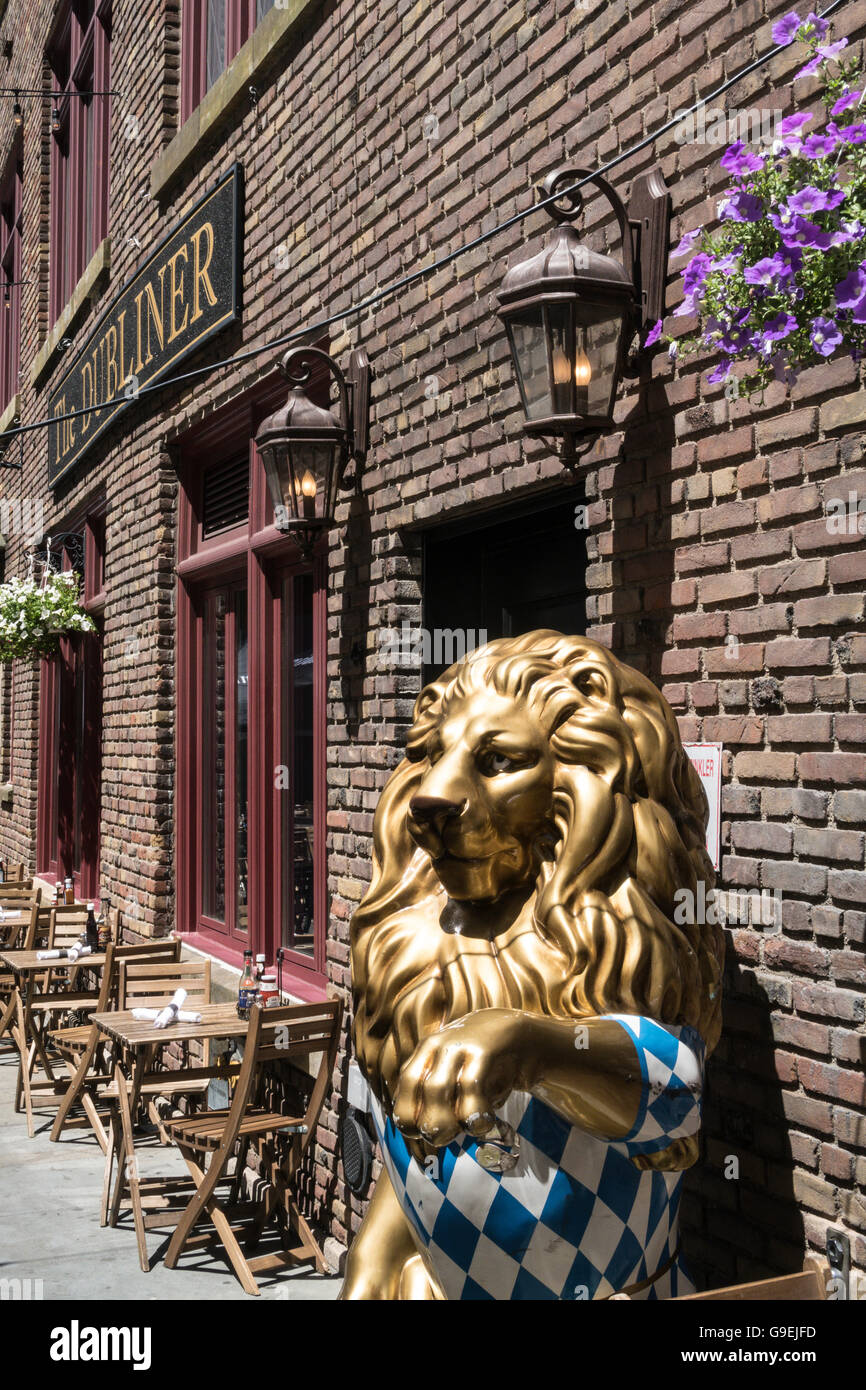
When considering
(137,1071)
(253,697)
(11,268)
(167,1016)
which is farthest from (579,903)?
(11,268)

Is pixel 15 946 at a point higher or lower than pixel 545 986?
lower

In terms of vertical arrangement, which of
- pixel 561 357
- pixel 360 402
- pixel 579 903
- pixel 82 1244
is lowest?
pixel 82 1244

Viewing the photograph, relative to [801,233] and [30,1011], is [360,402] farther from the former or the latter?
[30,1011]

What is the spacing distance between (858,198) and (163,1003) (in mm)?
5386

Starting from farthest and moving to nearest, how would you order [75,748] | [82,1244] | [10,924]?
[75,748], [10,924], [82,1244]

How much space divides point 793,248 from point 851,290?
131 millimetres

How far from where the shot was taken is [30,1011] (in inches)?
292

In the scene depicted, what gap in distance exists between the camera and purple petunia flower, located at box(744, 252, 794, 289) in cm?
189

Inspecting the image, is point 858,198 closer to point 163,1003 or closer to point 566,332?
point 566,332

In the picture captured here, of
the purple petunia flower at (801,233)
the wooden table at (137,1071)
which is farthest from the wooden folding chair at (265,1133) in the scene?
the purple petunia flower at (801,233)

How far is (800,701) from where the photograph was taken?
280 cm

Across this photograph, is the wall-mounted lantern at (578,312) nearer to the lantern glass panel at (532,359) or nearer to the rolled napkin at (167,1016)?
the lantern glass panel at (532,359)

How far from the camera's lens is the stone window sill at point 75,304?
29.6 feet

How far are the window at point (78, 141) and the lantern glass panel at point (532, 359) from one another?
272 inches
